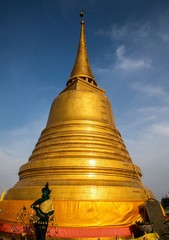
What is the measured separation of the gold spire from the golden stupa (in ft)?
8.94

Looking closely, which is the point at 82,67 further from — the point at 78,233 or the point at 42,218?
the point at 42,218

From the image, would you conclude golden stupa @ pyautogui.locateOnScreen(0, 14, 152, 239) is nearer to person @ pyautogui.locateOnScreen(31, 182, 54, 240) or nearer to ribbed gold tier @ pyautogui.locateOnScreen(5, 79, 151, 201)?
ribbed gold tier @ pyautogui.locateOnScreen(5, 79, 151, 201)

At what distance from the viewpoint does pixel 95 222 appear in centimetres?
862

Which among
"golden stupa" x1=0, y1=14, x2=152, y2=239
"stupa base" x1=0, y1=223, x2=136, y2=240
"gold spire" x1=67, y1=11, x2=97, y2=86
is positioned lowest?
"stupa base" x1=0, y1=223, x2=136, y2=240

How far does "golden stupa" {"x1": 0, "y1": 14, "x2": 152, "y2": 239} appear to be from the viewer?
871cm

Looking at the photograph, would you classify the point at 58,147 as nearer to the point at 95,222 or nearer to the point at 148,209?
the point at 95,222

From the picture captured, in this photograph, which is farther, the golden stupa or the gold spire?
the gold spire

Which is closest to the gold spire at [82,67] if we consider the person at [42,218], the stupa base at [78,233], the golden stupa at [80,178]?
the golden stupa at [80,178]

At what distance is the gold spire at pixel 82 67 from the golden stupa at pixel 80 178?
107 inches

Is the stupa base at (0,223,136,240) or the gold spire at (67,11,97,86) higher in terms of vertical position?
the gold spire at (67,11,97,86)

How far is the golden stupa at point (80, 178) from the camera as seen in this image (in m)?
8.71

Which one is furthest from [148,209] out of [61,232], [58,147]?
[58,147]

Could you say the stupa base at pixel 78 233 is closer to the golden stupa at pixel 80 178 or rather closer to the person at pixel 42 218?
the golden stupa at pixel 80 178

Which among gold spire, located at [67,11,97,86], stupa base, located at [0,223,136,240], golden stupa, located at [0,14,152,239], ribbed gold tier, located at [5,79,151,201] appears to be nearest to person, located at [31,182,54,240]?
stupa base, located at [0,223,136,240]
